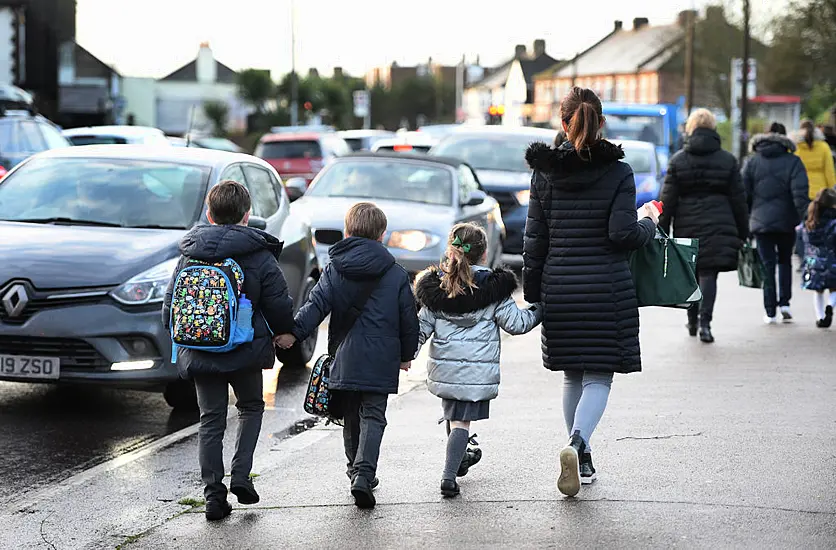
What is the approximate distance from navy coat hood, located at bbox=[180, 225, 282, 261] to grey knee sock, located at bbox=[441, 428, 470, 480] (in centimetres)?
117

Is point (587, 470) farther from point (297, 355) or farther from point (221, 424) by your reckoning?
point (297, 355)

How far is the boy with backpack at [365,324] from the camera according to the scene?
6152 mm

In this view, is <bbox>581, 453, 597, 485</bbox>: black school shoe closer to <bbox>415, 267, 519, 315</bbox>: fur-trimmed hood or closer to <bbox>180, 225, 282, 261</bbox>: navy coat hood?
<bbox>415, 267, 519, 315</bbox>: fur-trimmed hood

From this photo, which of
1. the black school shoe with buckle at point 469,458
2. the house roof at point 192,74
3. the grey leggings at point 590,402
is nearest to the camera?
the grey leggings at point 590,402

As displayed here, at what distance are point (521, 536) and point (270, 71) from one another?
305 ft

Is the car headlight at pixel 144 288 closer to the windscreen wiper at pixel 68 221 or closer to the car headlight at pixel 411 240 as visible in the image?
the windscreen wiper at pixel 68 221

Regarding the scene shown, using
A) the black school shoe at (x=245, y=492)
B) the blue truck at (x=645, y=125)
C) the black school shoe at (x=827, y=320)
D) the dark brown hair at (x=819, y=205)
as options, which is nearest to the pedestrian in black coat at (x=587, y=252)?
the black school shoe at (x=245, y=492)

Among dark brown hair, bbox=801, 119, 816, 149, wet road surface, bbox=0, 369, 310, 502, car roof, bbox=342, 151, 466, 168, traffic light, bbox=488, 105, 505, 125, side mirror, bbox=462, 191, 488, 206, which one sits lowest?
wet road surface, bbox=0, 369, 310, 502

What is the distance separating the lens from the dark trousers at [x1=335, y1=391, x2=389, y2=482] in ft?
20.3

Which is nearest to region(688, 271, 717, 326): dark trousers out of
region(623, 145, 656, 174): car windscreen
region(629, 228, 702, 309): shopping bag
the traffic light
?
region(629, 228, 702, 309): shopping bag

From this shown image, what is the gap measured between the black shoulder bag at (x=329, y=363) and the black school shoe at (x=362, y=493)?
1.17 ft

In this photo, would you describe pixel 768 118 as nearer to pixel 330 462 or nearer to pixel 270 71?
pixel 270 71

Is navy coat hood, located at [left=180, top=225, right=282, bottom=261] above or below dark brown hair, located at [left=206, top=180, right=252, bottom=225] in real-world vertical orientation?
below

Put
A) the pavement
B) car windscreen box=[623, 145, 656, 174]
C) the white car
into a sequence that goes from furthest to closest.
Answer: car windscreen box=[623, 145, 656, 174], the white car, the pavement
